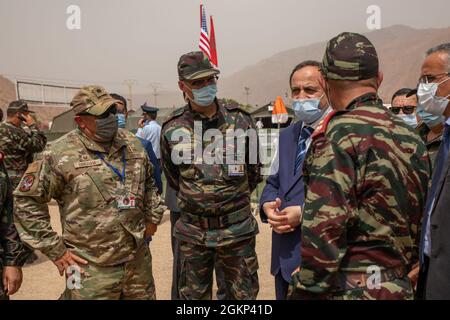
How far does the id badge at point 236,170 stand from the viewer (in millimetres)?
2830

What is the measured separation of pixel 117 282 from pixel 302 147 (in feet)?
5.35

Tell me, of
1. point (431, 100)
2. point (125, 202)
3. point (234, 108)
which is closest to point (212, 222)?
point (125, 202)

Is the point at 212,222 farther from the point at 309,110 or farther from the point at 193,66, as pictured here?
the point at 193,66

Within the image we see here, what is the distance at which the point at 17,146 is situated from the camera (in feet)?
18.4

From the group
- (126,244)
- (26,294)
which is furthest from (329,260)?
(26,294)

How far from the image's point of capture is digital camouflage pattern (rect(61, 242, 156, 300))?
2.40 metres

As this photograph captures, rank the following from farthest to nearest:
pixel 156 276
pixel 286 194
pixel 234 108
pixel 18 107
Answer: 1. pixel 18 107
2. pixel 156 276
3. pixel 234 108
4. pixel 286 194

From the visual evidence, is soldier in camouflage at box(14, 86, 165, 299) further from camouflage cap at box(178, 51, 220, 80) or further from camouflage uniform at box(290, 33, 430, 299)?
camouflage uniform at box(290, 33, 430, 299)

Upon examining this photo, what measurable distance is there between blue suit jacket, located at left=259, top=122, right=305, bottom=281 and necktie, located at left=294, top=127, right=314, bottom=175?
26mm

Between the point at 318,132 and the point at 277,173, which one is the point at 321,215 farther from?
the point at 277,173

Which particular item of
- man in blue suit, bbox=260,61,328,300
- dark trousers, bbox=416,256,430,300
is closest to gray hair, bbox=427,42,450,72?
man in blue suit, bbox=260,61,328,300

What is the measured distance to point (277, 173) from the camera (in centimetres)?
258
